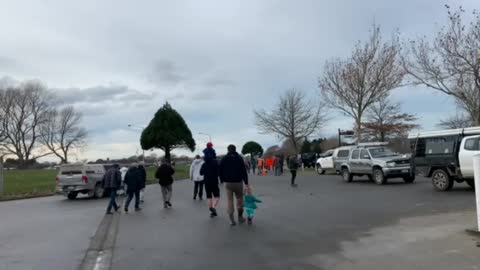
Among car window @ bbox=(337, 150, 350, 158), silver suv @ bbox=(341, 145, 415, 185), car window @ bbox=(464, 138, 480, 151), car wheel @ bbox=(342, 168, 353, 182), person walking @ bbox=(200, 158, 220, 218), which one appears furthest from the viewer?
car window @ bbox=(337, 150, 350, 158)

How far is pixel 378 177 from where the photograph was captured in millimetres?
24344

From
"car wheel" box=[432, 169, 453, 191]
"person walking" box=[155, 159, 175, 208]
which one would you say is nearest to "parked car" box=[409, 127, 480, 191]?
"car wheel" box=[432, 169, 453, 191]

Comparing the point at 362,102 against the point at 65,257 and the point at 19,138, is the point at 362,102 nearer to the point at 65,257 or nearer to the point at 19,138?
the point at 65,257

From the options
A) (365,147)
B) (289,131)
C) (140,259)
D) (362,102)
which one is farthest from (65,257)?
(289,131)

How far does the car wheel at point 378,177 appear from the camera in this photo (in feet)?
79.0

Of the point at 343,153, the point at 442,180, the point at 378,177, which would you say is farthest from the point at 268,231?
the point at 343,153

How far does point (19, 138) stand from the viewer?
87.9 meters

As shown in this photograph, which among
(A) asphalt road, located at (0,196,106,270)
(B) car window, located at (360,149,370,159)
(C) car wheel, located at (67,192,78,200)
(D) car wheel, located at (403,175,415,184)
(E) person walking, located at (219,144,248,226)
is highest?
(B) car window, located at (360,149,370,159)

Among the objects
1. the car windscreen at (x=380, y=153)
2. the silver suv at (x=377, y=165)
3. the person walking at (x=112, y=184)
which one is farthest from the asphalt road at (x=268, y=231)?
the car windscreen at (x=380, y=153)

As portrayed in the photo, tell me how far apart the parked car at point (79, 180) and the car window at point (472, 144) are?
1546cm

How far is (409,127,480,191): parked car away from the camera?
1703 centimetres

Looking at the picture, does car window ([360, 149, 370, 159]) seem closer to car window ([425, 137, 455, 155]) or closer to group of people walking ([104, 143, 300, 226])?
car window ([425, 137, 455, 155])

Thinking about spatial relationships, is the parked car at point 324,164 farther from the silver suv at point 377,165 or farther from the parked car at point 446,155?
the parked car at point 446,155

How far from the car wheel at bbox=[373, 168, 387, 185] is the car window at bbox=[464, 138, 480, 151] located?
7085 millimetres
